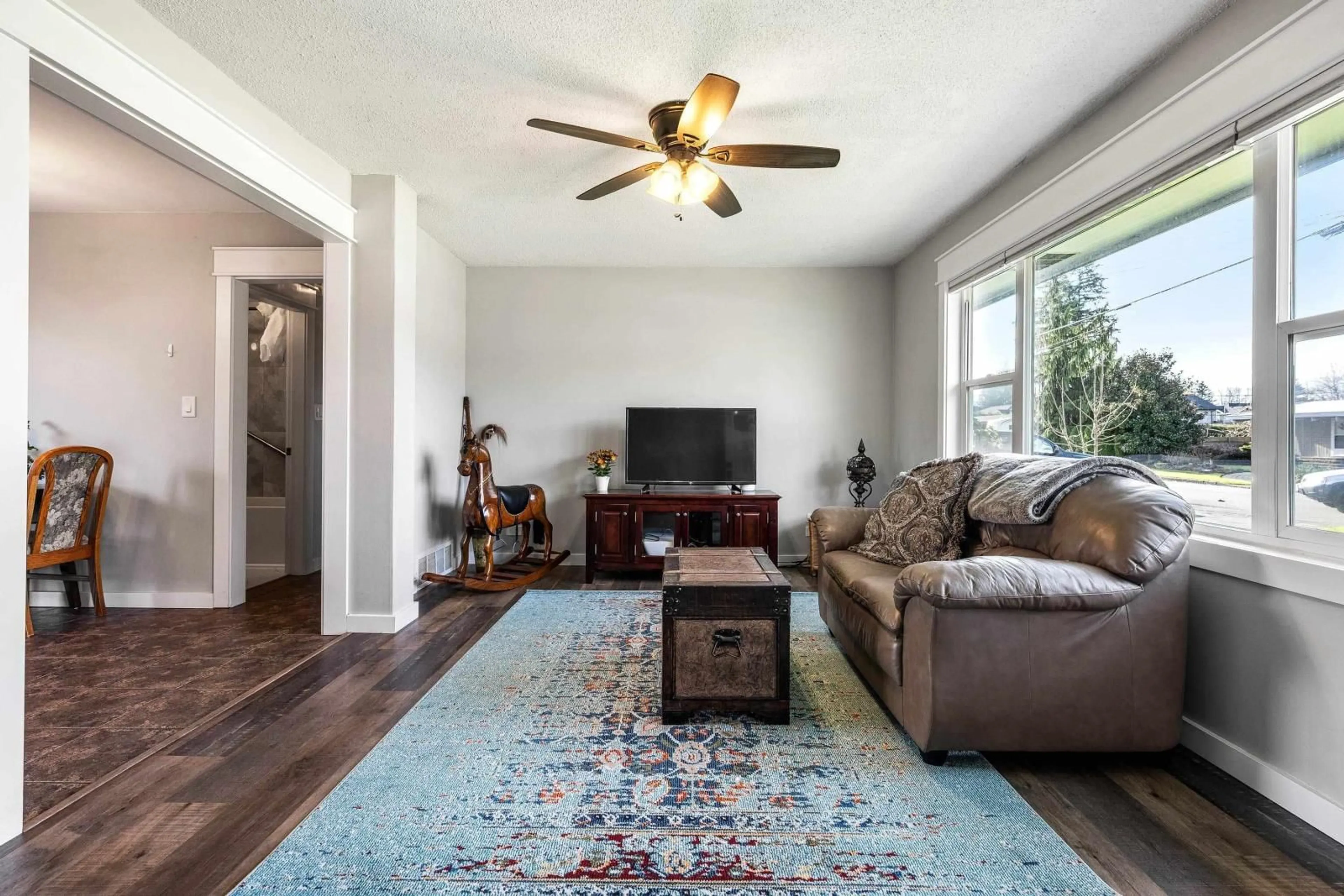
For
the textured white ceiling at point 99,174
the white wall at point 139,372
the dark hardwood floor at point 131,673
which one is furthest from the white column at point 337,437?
the white wall at point 139,372

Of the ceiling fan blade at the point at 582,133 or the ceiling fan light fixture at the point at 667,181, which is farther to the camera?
the ceiling fan light fixture at the point at 667,181

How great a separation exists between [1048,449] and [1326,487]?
4.46 feet

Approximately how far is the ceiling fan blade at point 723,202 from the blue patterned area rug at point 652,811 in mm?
2137

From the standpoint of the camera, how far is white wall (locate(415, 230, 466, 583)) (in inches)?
162

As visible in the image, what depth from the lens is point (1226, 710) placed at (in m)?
1.87

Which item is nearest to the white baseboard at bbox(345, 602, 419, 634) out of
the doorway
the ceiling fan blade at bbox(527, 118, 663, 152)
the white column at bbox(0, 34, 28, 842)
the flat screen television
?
the white column at bbox(0, 34, 28, 842)

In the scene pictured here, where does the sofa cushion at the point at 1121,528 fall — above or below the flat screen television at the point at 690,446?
below

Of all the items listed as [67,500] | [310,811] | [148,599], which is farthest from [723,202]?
[148,599]

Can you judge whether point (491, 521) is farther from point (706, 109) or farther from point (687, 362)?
point (706, 109)

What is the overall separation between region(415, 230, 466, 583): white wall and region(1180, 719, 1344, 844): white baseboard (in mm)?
3956

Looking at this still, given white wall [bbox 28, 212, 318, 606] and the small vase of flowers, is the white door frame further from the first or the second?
the small vase of flowers

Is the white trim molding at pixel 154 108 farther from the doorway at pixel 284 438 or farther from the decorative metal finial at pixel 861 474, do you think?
the decorative metal finial at pixel 861 474

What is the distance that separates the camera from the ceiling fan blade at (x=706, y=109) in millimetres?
1955

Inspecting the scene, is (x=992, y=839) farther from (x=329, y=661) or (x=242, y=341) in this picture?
(x=242, y=341)
